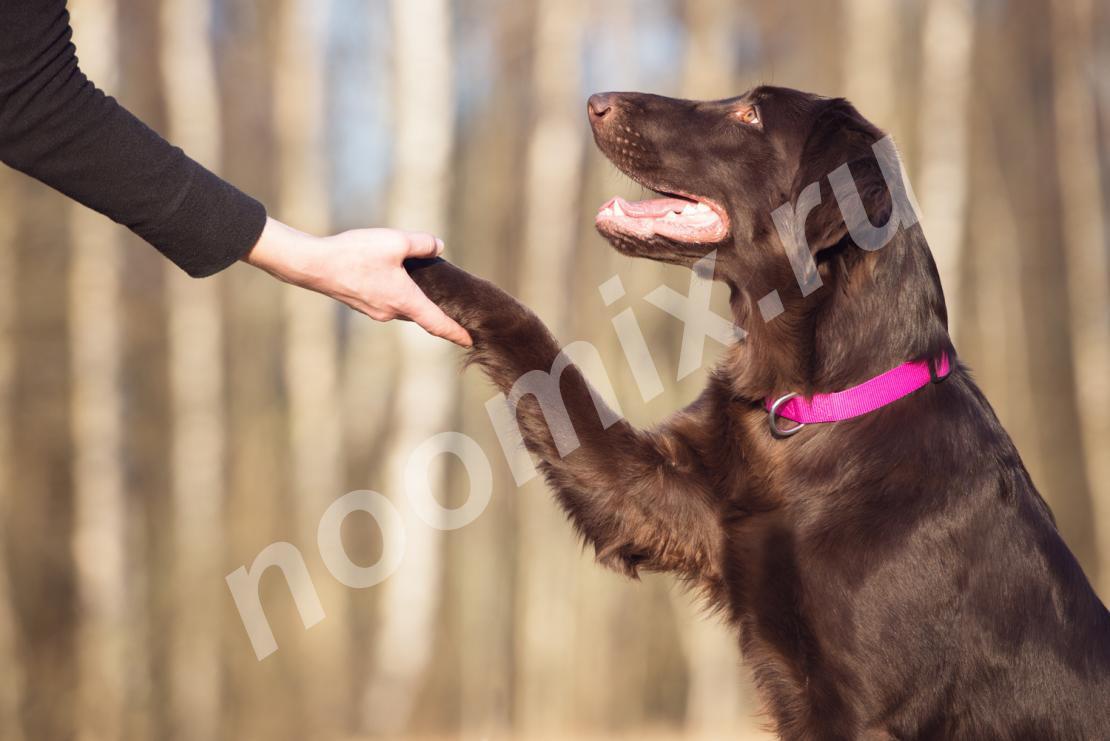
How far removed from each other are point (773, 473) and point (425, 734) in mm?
11485

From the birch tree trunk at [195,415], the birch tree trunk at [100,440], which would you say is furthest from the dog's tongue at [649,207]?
the birch tree trunk at [195,415]

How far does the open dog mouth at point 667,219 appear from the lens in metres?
3.53

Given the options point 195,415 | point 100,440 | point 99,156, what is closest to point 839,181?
point 99,156

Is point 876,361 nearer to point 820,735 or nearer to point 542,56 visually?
point 820,735

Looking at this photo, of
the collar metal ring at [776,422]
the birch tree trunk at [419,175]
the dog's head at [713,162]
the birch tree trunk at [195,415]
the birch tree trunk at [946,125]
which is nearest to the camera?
the collar metal ring at [776,422]

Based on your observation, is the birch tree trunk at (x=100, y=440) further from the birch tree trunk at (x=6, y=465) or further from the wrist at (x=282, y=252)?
the wrist at (x=282, y=252)

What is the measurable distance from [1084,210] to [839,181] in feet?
53.9

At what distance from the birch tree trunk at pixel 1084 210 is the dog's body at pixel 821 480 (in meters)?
15.9

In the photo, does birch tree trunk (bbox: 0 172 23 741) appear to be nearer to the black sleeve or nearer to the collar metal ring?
the black sleeve

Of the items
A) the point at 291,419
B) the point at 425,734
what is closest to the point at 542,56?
the point at 291,419

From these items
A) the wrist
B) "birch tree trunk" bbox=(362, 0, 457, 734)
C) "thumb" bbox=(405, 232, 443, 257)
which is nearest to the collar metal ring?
"thumb" bbox=(405, 232, 443, 257)

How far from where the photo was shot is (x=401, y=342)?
36.0ft

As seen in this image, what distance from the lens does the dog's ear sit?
3.12 meters

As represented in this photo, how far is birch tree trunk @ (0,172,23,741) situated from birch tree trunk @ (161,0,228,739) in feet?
5.45
